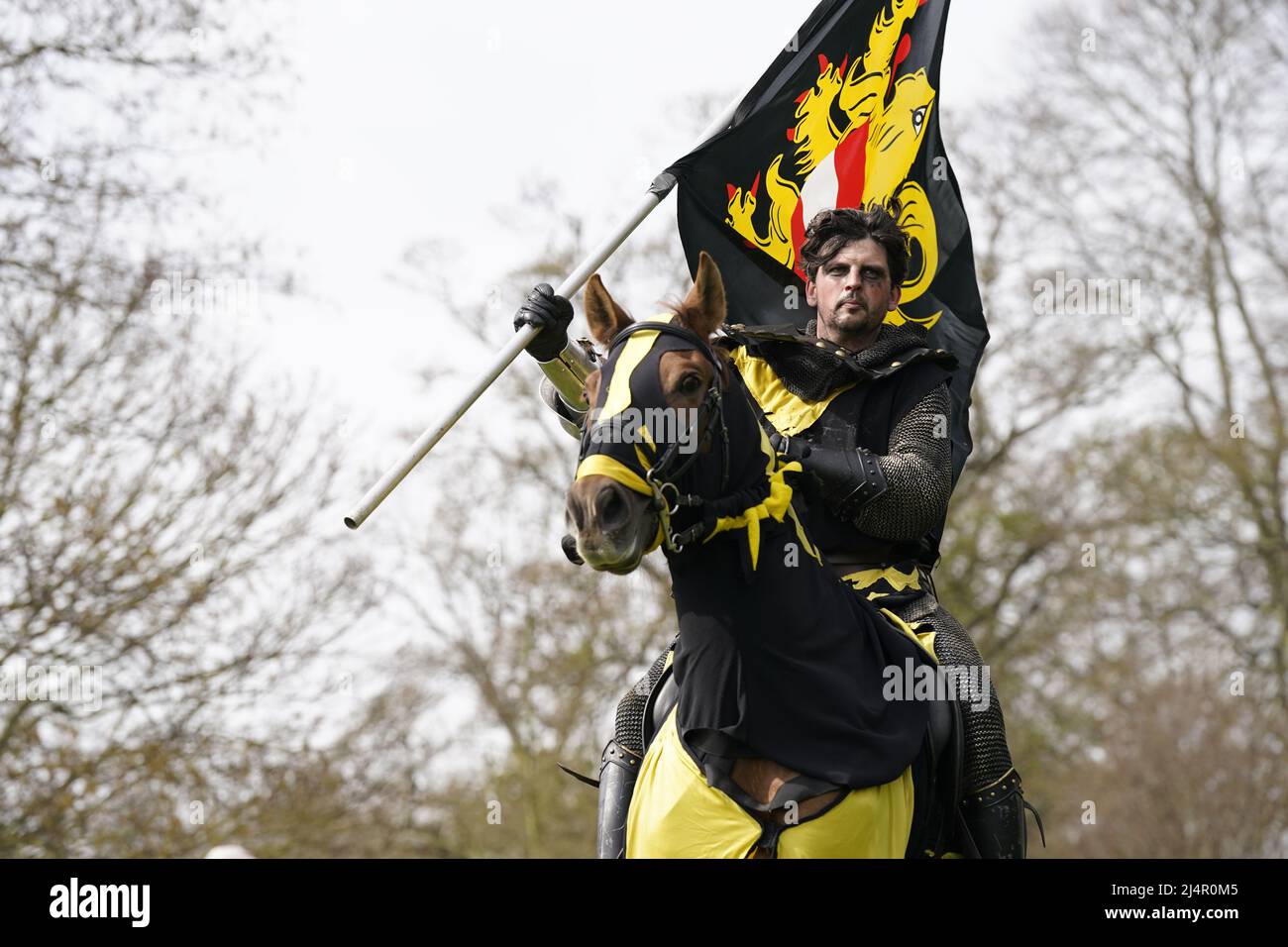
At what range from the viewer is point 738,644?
5.26m

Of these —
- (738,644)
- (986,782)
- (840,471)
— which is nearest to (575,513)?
(738,644)

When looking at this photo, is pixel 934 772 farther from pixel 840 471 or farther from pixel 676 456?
pixel 676 456

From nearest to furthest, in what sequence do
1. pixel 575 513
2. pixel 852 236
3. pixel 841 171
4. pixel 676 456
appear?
pixel 575 513
pixel 676 456
pixel 852 236
pixel 841 171

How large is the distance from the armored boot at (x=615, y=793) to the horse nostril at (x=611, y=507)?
1874 mm

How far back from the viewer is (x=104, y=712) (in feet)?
51.9

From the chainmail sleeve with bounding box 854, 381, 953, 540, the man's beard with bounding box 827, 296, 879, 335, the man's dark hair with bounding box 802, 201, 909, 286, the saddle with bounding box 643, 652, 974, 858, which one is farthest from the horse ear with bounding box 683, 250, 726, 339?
the man's dark hair with bounding box 802, 201, 909, 286

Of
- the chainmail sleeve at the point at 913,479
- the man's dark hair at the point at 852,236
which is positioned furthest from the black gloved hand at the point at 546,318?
the man's dark hair at the point at 852,236

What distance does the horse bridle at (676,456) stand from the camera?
4.79m

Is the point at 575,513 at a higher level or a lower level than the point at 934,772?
higher

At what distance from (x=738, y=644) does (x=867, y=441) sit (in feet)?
5.10

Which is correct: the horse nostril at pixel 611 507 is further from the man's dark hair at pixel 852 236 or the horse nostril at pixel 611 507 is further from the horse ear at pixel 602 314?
the man's dark hair at pixel 852 236

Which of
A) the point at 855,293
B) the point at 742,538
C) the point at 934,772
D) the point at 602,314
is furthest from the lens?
the point at 855,293

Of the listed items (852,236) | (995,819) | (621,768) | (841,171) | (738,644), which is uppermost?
(841,171)
